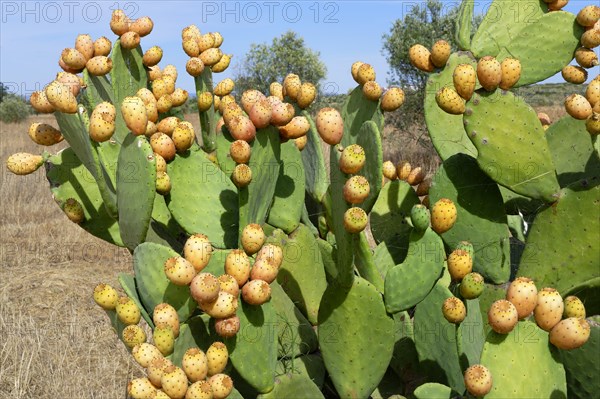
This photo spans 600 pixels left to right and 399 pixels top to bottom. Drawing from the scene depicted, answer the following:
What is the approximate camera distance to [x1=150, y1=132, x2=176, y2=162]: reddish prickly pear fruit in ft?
4.66

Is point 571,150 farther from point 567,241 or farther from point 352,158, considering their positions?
point 352,158

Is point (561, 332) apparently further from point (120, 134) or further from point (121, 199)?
point (120, 134)

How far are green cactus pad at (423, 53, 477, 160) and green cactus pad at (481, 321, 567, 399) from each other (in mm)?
612

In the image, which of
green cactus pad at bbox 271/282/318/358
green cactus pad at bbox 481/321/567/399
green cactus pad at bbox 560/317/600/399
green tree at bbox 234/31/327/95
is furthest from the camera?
green tree at bbox 234/31/327/95

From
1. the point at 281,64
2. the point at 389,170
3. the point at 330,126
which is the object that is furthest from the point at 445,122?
the point at 281,64

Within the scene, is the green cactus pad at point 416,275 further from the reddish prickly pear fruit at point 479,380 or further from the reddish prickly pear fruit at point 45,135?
the reddish prickly pear fruit at point 45,135

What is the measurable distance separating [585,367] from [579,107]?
0.47m

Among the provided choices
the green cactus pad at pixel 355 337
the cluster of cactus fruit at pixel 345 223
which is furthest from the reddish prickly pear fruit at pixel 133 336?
the green cactus pad at pixel 355 337

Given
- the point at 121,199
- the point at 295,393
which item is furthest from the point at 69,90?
the point at 295,393

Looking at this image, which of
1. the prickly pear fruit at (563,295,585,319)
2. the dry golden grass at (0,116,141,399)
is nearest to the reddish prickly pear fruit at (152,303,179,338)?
the prickly pear fruit at (563,295,585,319)

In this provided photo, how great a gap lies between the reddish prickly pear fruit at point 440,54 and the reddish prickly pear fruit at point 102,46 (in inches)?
29.1

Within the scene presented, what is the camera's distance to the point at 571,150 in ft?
5.22

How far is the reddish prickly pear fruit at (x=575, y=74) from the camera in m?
1.57

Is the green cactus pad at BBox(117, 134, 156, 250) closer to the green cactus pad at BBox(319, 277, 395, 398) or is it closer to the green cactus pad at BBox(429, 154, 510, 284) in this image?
the green cactus pad at BBox(319, 277, 395, 398)
